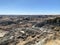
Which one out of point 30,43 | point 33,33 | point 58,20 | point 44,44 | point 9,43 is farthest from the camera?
point 58,20

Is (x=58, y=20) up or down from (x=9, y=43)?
up

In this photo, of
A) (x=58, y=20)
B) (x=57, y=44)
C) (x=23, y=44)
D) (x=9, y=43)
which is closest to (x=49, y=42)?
(x=57, y=44)

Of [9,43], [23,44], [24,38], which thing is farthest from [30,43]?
[9,43]

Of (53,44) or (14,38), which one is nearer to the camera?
(53,44)

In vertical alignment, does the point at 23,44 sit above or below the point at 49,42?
below

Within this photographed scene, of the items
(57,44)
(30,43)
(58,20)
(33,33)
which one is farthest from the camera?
(58,20)

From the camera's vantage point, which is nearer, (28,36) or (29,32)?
(28,36)

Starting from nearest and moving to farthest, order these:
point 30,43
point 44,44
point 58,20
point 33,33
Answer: point 44,44 → point 30,43 → point 33,33 → point 58,20

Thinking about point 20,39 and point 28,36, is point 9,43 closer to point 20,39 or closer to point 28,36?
point 20,39

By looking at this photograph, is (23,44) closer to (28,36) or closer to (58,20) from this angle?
(28,36)
